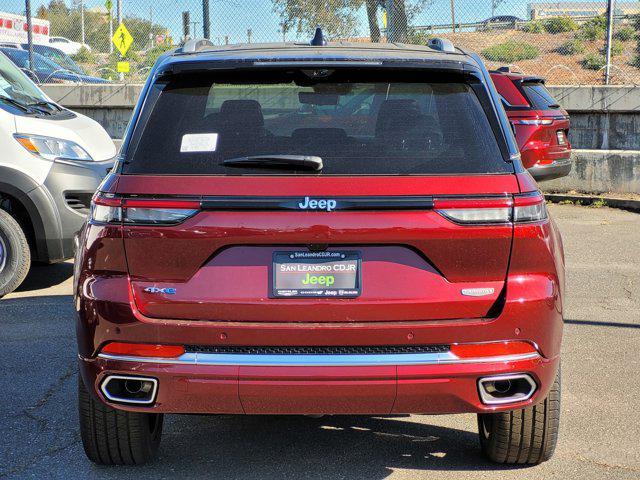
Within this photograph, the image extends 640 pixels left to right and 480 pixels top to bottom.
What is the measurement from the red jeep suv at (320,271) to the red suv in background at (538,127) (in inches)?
318

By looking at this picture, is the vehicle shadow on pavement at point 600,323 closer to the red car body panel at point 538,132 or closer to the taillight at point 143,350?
the taillight at point 143,350

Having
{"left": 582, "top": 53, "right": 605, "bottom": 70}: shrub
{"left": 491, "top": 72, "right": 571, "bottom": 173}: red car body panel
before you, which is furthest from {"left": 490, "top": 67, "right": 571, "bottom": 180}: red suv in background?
{"left": 582, "top": 53, "right": 605, "bottom": 70}: shrub

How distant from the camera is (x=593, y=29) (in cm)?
1536

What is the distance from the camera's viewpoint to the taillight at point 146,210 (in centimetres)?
346

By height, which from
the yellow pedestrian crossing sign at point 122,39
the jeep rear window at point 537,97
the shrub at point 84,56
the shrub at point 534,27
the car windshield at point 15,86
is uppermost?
the shrub at point 534,27

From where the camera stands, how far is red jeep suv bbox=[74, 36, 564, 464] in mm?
3428

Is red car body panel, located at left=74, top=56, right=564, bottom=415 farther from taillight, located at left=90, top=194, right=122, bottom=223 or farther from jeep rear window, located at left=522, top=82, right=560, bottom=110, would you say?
jeep rear window, located at left=522, top=82, right=560, bottom=110

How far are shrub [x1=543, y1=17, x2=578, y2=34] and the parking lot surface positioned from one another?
34.3 feet

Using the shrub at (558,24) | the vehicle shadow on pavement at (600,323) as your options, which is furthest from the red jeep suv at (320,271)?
the shrub at (558,24)

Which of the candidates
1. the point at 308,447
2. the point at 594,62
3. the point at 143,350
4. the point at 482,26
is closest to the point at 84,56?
the point at 482,26

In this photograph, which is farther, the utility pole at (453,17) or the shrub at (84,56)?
the shrub at (84,56)

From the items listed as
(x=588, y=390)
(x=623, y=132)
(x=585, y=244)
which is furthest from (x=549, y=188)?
(x=588, y=390)

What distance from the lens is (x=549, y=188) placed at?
13.2 metres

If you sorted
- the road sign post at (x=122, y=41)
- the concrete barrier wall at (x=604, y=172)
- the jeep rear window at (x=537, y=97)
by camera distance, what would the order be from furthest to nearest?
the road sign post at (x=122, y=41) < the concrete barrier wall at (x=604, y=172) < the jeep rear window at (x=537, y=97)
